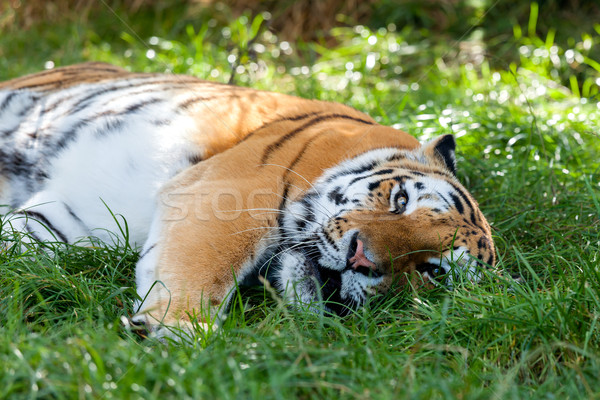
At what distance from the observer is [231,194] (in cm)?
211

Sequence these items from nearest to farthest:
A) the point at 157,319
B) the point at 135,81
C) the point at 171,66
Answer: the point at 157,319 < the point at 135,81 < the point at 171,66

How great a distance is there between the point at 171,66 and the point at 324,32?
2.44m

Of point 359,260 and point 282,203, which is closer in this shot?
point 359,260

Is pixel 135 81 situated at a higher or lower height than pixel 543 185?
higher

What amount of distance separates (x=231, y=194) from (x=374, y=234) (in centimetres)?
55

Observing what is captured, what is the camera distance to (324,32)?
22.3 feet

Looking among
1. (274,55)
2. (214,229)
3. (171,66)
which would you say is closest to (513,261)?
(214,229)

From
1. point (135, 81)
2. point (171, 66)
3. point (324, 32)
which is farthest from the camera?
point (324, 32)

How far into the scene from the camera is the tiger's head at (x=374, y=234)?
1.99 meters

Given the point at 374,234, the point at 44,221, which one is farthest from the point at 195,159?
the point at 374,234

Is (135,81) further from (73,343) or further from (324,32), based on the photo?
(324,32)

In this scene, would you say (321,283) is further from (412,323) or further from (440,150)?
(440,150)

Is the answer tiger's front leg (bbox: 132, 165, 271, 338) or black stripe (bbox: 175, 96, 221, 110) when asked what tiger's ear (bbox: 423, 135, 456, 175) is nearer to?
tiger's front leg (bbox: 132, 165, 271, 338)

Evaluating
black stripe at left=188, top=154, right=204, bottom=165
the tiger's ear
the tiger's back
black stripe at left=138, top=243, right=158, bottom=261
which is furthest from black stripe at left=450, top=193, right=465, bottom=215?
black stripe at left=138, top=243, right=158, bottom=261
